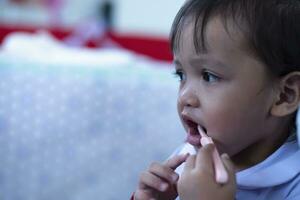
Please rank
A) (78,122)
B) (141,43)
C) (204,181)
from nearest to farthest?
1. (204,181)
2. (78,122)
3. (141,43)

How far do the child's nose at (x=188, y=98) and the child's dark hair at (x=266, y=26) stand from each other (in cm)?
5

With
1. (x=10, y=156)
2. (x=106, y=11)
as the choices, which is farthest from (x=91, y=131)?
(x=106, y=11)

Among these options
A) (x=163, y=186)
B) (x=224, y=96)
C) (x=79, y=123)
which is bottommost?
(x=79, y=123)

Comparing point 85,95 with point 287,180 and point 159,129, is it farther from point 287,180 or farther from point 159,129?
point 287,180

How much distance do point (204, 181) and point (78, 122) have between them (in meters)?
0.76

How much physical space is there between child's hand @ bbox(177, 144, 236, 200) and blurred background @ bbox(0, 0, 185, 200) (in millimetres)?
728

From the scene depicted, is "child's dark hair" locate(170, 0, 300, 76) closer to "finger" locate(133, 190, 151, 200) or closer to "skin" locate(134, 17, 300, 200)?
"skin" locate(134, 17, 300, 200)

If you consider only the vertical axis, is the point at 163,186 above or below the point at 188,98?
below

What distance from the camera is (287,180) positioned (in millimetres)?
609

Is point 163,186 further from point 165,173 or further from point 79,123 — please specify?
point 79,123

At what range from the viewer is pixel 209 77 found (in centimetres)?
60

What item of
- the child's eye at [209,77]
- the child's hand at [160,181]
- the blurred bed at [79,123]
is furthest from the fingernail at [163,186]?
the blurred bed at [79,123]

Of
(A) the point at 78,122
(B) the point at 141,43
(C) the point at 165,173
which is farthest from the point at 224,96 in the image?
(B) the point at 141,43

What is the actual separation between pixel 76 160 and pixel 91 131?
0.08m
